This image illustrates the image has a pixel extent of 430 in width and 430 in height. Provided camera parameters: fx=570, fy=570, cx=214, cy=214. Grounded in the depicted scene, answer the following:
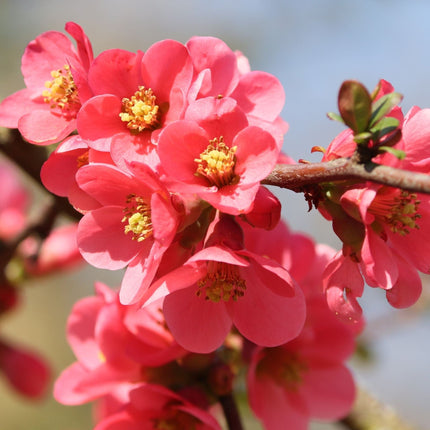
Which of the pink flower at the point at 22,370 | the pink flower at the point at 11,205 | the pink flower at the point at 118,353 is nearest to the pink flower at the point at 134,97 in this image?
the pink flower at the point at 118,353

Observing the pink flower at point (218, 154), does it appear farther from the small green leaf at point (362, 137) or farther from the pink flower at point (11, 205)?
the pink flower at point (11, 205)

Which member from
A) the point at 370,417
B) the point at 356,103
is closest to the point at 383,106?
the point at 356,103

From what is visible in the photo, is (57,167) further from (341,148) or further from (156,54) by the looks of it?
(341,148)

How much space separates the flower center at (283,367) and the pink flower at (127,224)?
37 centimetres

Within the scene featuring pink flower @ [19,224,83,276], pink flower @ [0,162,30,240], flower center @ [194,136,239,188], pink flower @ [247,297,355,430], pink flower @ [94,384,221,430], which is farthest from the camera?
pink flower @ [0,162,30,240]

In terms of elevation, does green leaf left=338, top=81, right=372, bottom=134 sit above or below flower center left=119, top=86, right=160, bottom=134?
above

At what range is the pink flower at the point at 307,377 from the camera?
87 centimetres

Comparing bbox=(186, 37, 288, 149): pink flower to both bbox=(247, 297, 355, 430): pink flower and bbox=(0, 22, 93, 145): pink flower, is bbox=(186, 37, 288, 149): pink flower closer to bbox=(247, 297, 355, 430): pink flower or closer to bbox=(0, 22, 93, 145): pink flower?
bbox=(0, 22, 93, 145): pink flower

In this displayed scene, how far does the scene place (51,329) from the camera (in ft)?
20.7

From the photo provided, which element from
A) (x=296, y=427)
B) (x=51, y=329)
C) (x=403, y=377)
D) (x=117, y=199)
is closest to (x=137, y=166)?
(x=117, y=199)

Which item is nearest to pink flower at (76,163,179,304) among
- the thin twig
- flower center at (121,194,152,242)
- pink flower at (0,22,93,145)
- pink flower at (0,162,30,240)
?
flower center at (121,194,152,242)

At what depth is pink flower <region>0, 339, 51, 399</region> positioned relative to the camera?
5.25ft

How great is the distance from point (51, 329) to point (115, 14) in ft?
12.6

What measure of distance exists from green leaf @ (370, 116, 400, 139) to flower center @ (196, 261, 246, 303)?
222 mm
